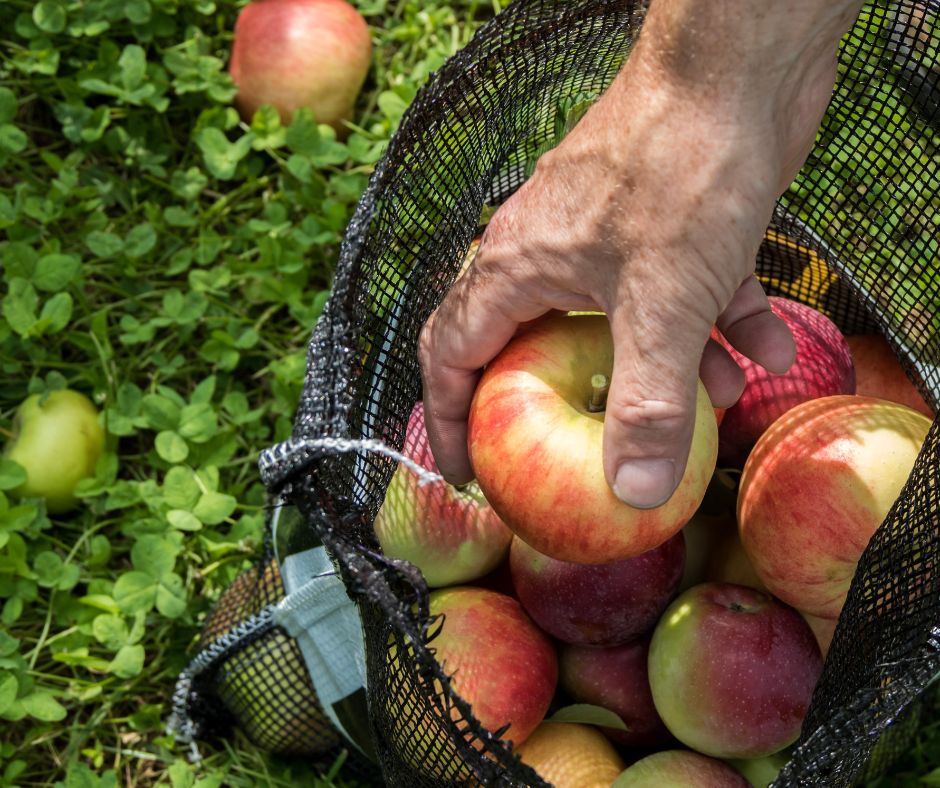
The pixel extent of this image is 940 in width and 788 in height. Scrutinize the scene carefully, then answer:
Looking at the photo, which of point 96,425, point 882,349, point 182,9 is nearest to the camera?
point 882,349

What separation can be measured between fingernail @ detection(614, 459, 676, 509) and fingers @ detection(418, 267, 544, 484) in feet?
0.72

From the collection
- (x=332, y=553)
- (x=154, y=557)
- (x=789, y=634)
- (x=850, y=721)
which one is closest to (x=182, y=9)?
(x=154, y=557)

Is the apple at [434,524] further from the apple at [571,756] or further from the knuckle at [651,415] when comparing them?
the knuckle at [651,415]

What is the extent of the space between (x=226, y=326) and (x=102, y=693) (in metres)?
0.71

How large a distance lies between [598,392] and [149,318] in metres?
1.19

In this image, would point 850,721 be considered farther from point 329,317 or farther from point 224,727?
point 224,727

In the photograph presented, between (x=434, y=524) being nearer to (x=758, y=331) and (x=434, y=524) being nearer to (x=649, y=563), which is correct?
(x=649, y=563)

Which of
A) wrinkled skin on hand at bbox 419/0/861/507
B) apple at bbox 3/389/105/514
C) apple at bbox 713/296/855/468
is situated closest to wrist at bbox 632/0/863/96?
wrinkled skin on hand at bbox 419/0/861/507

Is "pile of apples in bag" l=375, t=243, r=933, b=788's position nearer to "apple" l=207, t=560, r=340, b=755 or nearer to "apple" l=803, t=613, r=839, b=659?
"apple" l=803, t=613, r=839, b=659

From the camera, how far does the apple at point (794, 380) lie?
1280 mm

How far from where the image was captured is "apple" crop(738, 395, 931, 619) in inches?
44.1

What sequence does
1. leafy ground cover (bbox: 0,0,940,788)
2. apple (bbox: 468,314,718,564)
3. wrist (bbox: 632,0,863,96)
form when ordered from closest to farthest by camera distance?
wrist (bbox: 632,0,863,96)
apple (bbox: 468,314,718,564)
leafy ground cover (bbox: 0,0,940,788)

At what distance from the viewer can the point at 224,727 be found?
160cm

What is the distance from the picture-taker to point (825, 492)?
1125 mm
